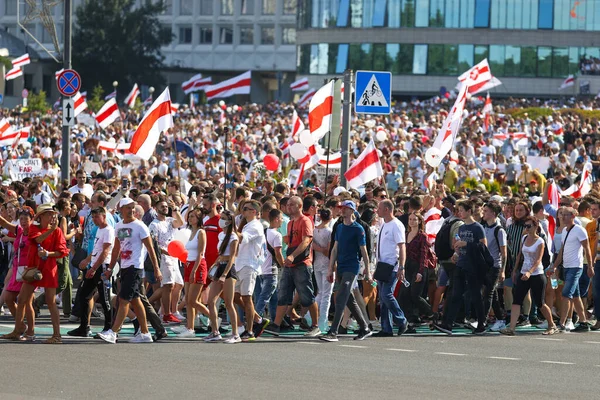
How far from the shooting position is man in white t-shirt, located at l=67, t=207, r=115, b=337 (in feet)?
46.0

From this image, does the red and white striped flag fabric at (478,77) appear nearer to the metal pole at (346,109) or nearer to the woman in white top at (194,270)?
the metal pole at (346,109)

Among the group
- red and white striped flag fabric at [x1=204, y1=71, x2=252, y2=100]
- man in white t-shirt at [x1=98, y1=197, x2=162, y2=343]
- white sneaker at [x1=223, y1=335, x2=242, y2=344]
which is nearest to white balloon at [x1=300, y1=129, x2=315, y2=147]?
red and white striped flag fabric at [x1=204, y1=71, x2=252, y2=100]

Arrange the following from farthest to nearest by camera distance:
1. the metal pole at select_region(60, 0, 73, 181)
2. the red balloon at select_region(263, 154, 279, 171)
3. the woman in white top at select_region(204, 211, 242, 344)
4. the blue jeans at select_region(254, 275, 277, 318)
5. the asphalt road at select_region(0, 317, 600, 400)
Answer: the red balloon at select_region(263, 154, 279, 171) → the metal pole at select_region(60, 0, 73, 181) → the blue jeans at select_region(254, 275, 277, 318) → the woman in white top at select_region(204, 211, 242, 344) → the asphalt road at select_region(0, 317, 600, 400)

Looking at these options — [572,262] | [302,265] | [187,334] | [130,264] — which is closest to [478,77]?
[572,262]

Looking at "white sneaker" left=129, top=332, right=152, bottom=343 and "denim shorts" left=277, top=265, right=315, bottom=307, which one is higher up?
"denim shorts" left=277, top=265, right=315, bottom=307

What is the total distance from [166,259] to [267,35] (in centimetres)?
9409

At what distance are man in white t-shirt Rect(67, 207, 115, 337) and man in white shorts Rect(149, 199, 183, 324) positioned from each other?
57.9 inches

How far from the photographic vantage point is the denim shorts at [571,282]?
15.6 meters

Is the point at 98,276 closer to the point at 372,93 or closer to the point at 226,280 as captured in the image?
the point at 226,280

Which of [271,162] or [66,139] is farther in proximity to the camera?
[271,162]

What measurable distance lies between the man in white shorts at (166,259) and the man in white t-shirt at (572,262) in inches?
177

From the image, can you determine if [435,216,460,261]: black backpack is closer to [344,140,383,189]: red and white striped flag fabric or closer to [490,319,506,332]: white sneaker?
[490,319,506,332]: white sneaker

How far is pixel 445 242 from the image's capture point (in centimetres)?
1571

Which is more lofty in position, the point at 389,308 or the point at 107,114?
the point at 107,114
